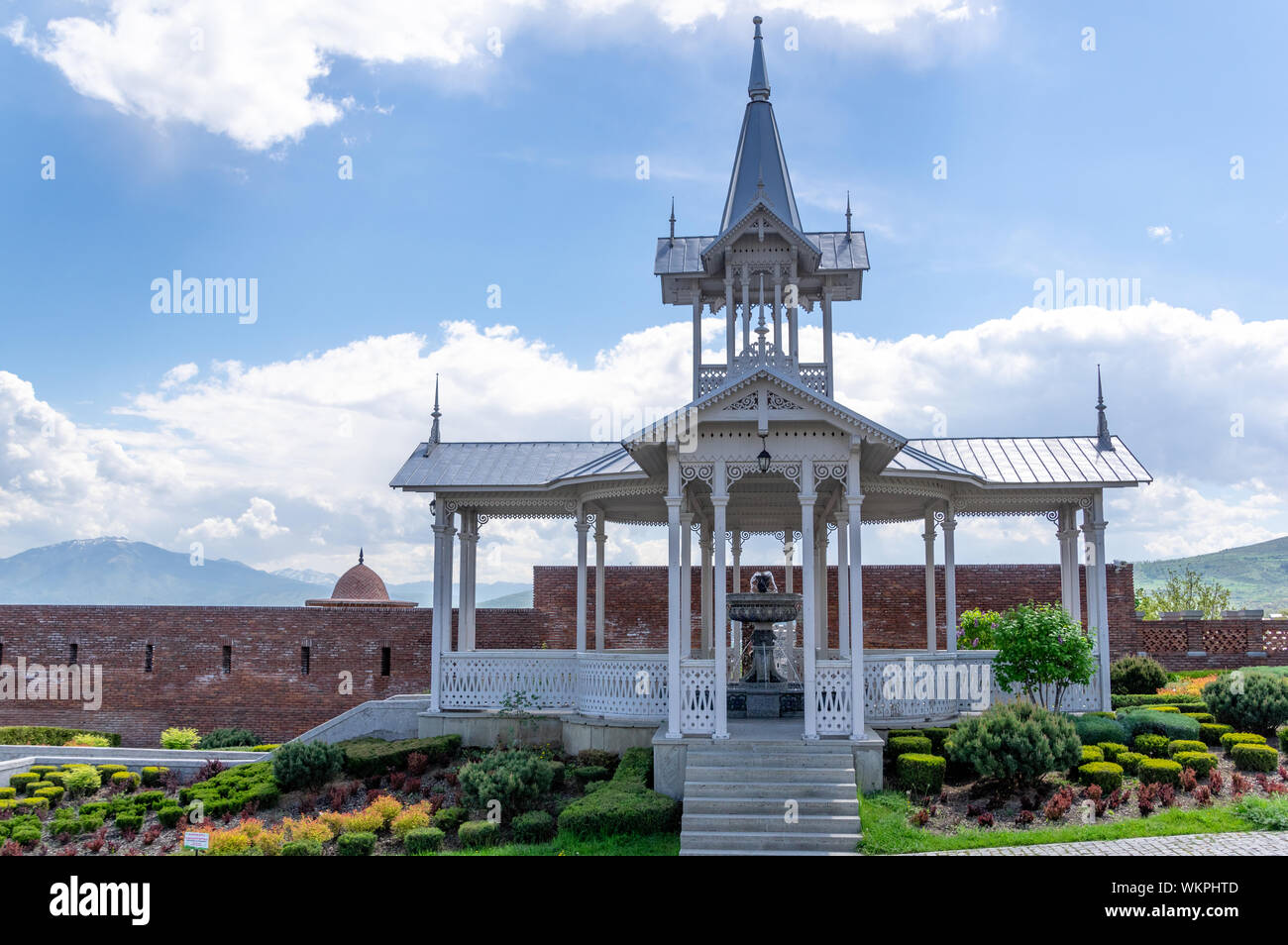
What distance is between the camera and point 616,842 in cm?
1223

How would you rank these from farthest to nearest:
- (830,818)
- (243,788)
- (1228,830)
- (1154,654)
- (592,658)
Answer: (1154,654), (592,658), (243,788), (830,818), (1228,830)

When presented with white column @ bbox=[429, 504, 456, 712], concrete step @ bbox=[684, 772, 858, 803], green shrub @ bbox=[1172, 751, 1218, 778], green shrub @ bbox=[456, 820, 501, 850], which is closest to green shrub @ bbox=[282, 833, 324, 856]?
green shrub @ bbox=[456, 820, 501, 850]

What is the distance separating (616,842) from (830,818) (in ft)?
8.93

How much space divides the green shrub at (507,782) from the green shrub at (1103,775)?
7470 millimetres

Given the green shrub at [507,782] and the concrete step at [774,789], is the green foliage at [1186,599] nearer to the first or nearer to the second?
the concrete step at [774,789]

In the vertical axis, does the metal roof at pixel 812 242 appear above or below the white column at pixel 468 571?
above

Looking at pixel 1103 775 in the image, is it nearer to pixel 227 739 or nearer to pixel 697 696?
pixel 697 696

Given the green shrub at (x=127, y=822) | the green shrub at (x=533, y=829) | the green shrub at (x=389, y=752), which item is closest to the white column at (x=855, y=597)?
the green shrub at (x=533, y=829)

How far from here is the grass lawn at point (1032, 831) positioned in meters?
11.5

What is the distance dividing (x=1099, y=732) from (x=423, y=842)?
33.7 feet

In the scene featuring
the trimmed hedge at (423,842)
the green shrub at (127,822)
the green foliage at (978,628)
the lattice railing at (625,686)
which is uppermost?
the green foliage at (978,628)
